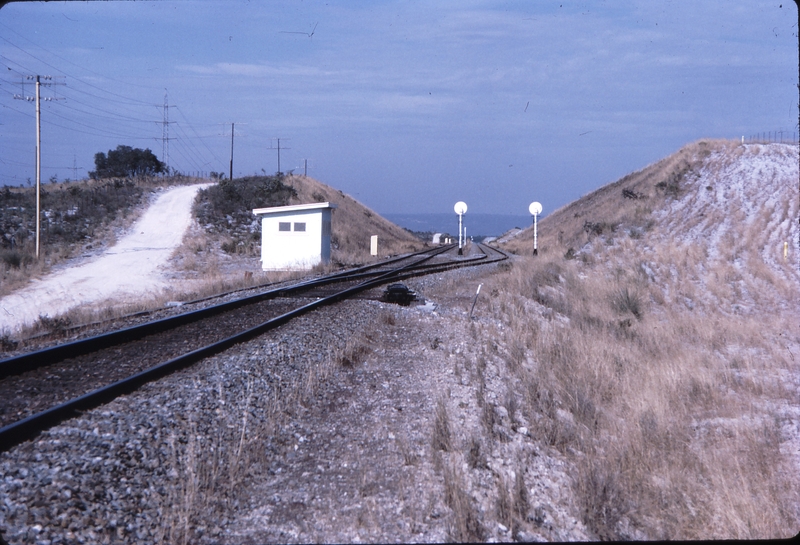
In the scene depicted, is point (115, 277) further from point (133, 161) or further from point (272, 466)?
point (133, 161)

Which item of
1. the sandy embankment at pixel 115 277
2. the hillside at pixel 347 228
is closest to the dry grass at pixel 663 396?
the sandy embankment at pixel 115 277

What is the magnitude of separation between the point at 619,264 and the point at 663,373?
18.5m

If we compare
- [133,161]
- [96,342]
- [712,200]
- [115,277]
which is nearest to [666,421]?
[96,342]

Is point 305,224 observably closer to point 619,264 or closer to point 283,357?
point 619,264

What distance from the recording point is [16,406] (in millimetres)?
6797

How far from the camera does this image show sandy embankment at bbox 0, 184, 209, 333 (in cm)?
2006

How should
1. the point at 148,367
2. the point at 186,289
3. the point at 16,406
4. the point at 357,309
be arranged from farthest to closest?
the point at 186,289 → the point at 357,309 → the point at 148,367 → the point at 16,406

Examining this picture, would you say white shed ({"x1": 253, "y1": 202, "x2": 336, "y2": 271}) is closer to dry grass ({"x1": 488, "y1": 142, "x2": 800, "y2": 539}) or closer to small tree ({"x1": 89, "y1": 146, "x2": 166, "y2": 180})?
dry grass ({"x1": 488, "y1": 142, "x2": 800, "y2": 539})

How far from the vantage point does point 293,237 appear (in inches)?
1145

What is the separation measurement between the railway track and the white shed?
1387cm

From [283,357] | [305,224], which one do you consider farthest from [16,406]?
[305,224]

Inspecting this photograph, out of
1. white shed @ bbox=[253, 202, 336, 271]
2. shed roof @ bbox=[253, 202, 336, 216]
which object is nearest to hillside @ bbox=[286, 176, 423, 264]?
white shed @ bbox=[253, 202, 336, 271]

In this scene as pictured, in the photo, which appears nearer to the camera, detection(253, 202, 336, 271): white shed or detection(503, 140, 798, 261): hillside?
detection(253, 202, 336, 271): white shed

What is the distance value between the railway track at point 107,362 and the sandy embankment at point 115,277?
420 cm
